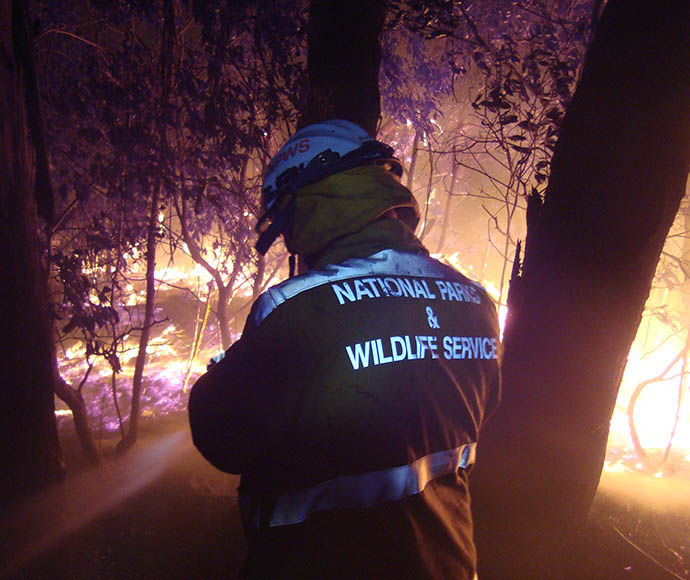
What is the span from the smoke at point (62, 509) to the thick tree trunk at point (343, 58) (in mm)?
3694

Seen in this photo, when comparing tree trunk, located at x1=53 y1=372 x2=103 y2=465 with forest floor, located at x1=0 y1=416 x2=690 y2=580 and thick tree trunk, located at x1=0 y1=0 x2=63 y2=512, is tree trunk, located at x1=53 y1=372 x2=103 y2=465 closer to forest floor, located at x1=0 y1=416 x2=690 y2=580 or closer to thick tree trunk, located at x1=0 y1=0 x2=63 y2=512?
forest floor, located at x1=0 y1=416 x2=690 y2=580

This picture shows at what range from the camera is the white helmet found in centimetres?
151

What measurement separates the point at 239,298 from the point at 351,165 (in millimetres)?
18367

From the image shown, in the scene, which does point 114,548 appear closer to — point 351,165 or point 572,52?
point 351,165

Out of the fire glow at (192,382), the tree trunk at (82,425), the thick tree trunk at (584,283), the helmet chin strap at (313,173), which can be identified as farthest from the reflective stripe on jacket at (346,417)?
the fire glow at (192,382)

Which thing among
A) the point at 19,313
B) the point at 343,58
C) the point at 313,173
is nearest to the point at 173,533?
the point at 19,313

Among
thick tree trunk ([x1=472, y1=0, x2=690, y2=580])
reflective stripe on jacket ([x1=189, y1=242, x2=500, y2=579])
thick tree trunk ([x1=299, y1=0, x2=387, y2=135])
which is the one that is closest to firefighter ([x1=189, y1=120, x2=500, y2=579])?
reflective stripe on jacket ([x1=189, y1=242, x2=500, y2=579])

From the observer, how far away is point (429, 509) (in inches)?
52.8

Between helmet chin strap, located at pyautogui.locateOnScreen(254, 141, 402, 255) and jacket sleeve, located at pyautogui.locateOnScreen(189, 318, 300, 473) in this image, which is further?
helmet chin strap, located at pyautogui.locateOnScreen(254, 141, 402, 255)

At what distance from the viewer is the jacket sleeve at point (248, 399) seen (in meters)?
1.16

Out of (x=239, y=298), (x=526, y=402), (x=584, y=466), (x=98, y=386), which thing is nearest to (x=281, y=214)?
(x=526, y=402)

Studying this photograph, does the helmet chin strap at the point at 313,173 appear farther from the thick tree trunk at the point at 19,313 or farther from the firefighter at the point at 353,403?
the thick tree trunk at the point at 19,313

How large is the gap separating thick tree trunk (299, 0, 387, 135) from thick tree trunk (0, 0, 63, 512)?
1967mm

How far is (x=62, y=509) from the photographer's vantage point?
3176 millimetres
